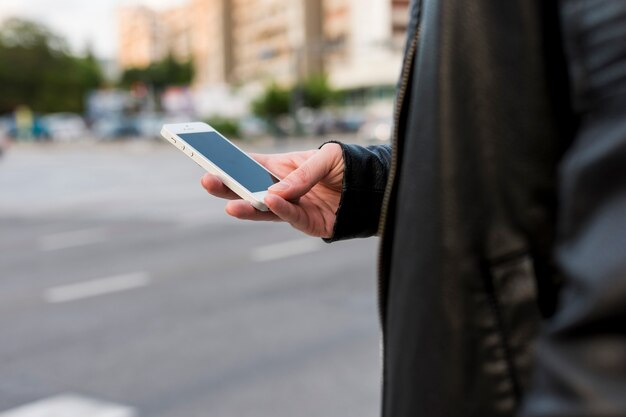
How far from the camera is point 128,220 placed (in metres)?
12.5

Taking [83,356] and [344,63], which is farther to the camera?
[344,63]

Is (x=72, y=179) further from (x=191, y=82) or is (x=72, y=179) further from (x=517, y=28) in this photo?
(x=191, y=82)

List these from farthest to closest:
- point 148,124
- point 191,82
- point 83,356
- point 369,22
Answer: point 191,82
point 369,22
point 148,124
point 83,356

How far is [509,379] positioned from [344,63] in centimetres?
8621

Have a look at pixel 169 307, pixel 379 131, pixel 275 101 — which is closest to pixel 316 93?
pixel 275 101

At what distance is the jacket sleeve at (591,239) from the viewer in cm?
66

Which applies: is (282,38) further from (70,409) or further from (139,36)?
(70,409)

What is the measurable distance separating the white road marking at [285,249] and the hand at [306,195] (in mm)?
6777

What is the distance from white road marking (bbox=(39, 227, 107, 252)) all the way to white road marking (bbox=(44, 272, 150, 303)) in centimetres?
246

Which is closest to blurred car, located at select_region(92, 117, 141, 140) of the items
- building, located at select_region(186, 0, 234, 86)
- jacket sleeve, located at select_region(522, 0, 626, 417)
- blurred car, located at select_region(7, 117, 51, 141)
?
blurred car, located at select_region(7, 117, 51, 141)

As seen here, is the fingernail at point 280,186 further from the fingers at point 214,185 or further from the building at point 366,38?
the building at point 366,38

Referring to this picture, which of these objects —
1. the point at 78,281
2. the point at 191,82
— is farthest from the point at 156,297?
the point at 191,82

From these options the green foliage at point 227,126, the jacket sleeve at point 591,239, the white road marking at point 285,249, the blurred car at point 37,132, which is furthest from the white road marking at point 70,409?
the blurred car at point 37,132

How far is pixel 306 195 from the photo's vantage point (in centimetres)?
172
